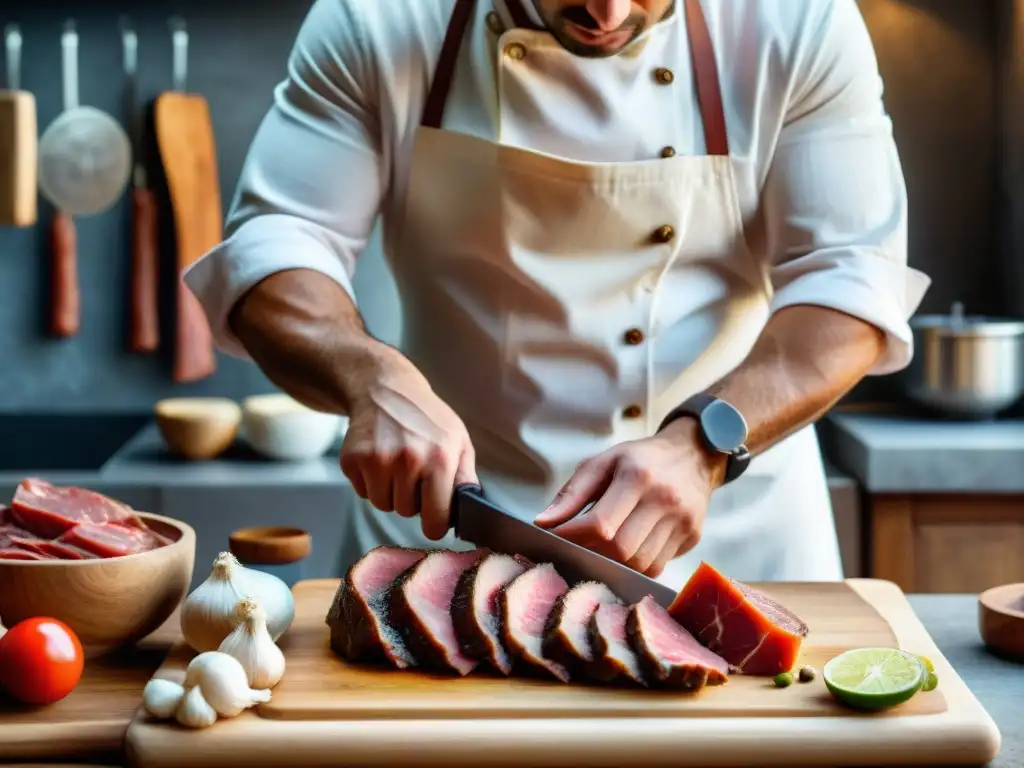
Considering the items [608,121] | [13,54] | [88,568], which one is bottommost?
[88,568]

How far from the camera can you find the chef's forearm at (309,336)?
1.58 m

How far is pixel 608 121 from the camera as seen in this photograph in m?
1.72

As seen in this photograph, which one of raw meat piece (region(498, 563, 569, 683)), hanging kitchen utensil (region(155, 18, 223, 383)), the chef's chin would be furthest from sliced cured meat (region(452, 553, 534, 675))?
hanging kitchen utensil (region(155, 18, 223, 383))

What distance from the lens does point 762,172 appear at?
5.73ft

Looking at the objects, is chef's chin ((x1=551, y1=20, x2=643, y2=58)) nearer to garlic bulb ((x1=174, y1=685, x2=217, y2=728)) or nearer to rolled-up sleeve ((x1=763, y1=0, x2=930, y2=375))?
rolled-up sleeve ((x1=763, y1=0, x2=930, y2=375))

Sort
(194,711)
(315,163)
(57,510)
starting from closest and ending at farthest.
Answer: (194,711)
(57,510)
(315,163)

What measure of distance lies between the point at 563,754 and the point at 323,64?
95 centimetres

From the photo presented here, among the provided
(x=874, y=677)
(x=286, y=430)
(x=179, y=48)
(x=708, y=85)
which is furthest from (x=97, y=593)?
(x=179, y=48)

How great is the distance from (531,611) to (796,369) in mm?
472

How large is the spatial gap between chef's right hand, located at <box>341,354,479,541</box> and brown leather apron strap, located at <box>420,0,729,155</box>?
42 cm

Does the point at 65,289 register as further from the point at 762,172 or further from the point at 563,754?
the point at 563,754

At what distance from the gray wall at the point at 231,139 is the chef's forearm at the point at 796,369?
1861 mm

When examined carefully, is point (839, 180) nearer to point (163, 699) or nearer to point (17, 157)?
point (163, 699)

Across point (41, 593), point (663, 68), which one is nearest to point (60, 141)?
point (663, 68)
